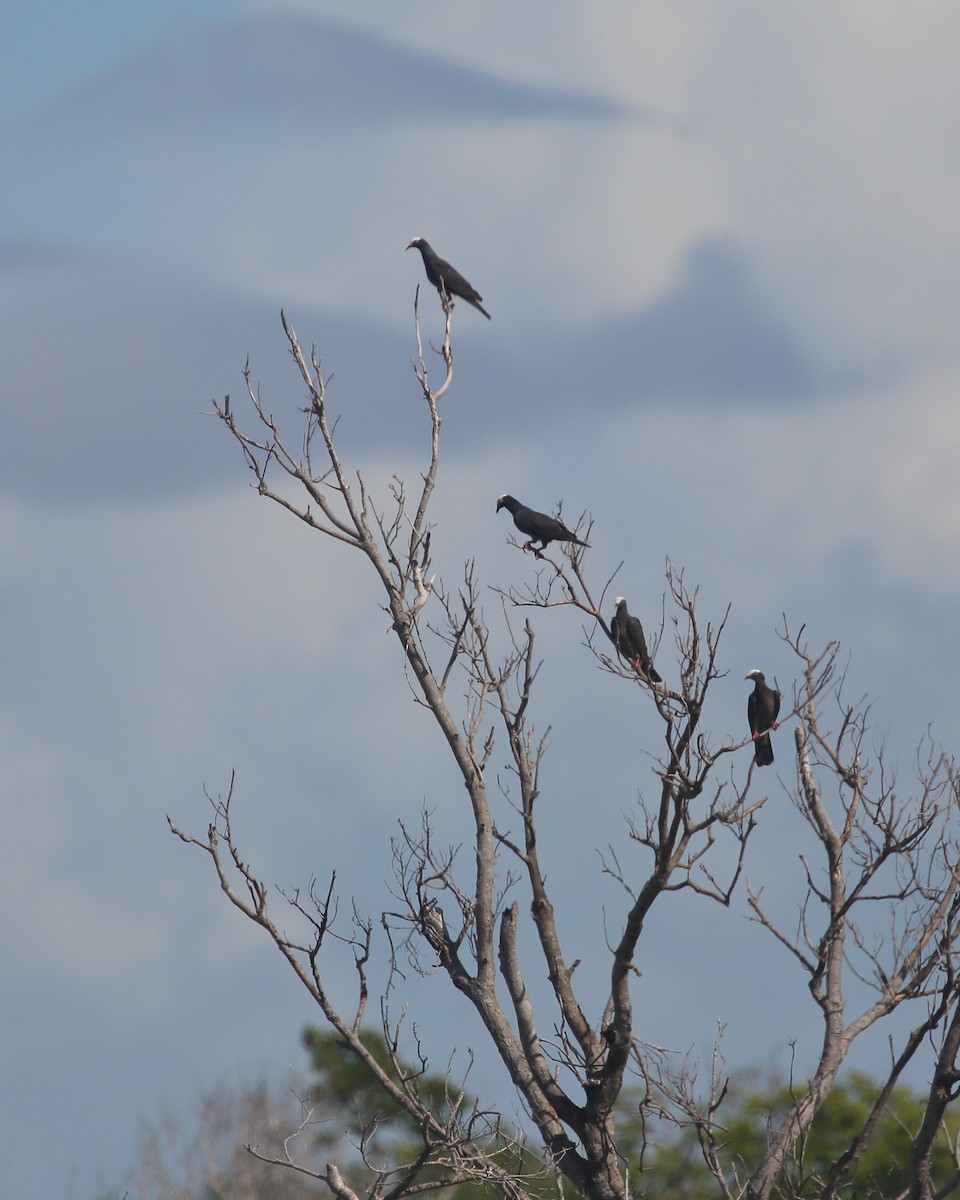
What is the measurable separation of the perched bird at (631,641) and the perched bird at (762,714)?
97 cm

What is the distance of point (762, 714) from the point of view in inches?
438

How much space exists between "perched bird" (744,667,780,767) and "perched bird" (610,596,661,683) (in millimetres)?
972

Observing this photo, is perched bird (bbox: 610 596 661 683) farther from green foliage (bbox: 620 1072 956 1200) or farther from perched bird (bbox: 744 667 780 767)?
green foliage (bbox: 620 1072 956 1200)

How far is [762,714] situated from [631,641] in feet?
4.44

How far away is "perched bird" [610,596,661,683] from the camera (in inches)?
345

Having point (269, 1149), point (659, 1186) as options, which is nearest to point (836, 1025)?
point (659, 1186)

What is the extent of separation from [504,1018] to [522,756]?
1.63 m

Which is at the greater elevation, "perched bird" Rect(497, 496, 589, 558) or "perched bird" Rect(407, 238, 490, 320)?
"perched bird" Rect(407, 238, 490, 320)

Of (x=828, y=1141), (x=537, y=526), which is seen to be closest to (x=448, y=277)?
(x=537, y=526)

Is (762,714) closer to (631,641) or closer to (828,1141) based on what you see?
(631,641)

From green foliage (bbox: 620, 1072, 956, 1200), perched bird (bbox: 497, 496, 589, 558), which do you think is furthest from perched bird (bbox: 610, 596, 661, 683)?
green foliage (bbox: 620, 1072, 956, 1200)

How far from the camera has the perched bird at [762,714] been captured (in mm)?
11086

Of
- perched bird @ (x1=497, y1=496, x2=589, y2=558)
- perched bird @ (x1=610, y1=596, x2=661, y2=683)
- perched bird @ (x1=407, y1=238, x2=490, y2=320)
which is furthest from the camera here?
perched bird @ (x1=407, y1=238, x2=490, y2=320)

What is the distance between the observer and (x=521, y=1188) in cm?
952
